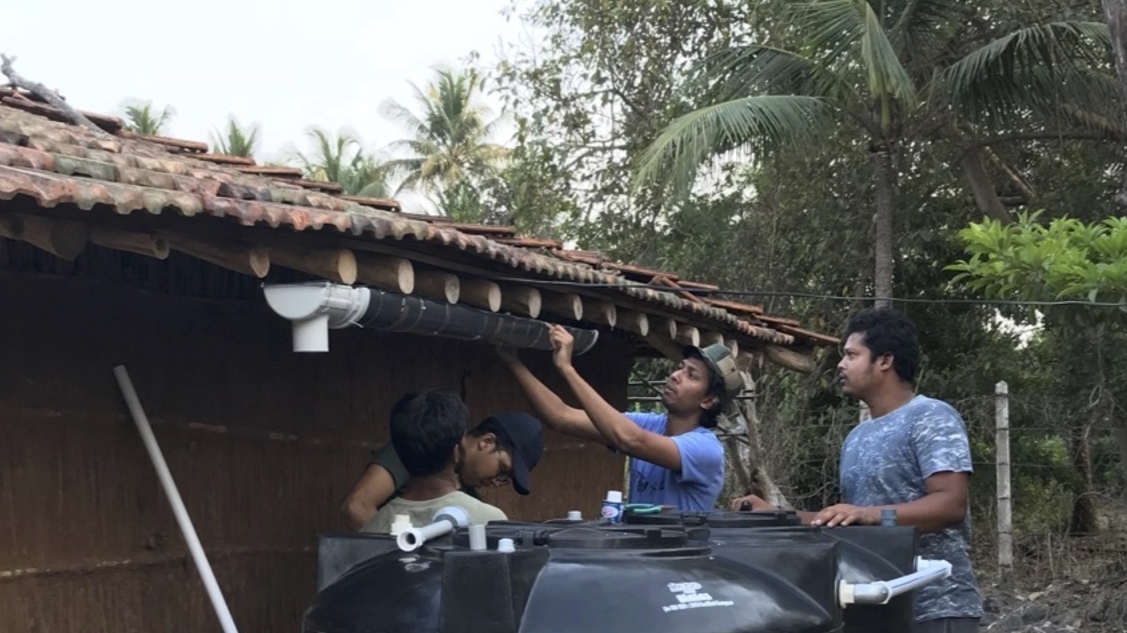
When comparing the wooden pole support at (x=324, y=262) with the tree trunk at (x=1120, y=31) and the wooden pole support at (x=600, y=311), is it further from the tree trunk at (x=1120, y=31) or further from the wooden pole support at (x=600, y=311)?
Result: the tree trunk at (x=1120, y=31)

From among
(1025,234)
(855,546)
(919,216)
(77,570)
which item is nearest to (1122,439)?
(919,216)

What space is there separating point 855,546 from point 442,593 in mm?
1383

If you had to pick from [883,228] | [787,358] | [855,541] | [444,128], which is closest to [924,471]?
[855,541]

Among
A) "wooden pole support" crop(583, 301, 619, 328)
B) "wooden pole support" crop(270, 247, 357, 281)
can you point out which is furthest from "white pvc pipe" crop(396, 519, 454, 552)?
"wooden pole support" crop(583, 301, 619, 328)

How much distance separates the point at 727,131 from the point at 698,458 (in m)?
7.80

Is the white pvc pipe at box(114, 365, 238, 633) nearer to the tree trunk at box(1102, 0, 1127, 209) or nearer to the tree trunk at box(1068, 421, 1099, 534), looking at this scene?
the tree trunk at box(1102, 0, 1127, 209)

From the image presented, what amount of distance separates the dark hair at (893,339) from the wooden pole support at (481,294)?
4.29ft

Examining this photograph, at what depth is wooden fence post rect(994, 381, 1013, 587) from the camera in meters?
12.4

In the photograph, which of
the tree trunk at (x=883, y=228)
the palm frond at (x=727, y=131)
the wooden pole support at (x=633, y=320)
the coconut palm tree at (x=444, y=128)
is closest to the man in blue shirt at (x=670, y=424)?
the wooden pole support at (x=633, y=320)

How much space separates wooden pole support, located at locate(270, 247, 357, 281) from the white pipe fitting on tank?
951mm

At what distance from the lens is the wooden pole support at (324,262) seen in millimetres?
4012

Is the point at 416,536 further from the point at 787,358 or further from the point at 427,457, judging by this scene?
the point at 787,358

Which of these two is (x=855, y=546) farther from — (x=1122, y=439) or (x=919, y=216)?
(x=919, y=216)

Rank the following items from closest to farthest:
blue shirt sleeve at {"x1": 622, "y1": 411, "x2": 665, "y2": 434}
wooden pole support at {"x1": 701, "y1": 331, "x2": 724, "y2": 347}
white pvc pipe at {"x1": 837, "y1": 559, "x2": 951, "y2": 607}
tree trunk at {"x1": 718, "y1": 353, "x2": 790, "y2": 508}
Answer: white pvc pipe at {"x1": 837, "y1": 559, "x2": 951, "y2": 607} → blue shirt sleeve at {"x1": 622, "y1": 411, "x2": 665, "y2": 434} → wooden pole support at {"x1": 701, "y1": 331, "x2": 724, "y2": 347} → tree trunk at {"x1": 718, "y1": 353, "x2": 790, "y2": 508}
